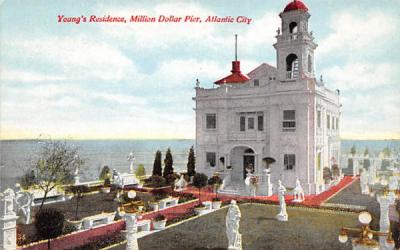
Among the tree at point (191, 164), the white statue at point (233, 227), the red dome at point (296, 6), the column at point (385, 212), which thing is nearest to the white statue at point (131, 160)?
the tree at point (191, 164)

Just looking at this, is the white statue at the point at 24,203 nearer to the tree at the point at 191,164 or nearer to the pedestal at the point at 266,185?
the tree at the point at 191,164

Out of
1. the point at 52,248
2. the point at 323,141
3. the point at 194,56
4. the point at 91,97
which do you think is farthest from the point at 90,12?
the point at 323,141

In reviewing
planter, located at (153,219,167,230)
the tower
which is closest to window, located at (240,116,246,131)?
the tower

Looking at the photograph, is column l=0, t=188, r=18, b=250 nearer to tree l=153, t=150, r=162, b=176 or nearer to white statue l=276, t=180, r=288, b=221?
tree l=153, t=150, r=162, b=176

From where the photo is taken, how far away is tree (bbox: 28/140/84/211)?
940cm

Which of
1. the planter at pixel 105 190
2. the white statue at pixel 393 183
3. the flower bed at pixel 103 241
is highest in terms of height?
the white statue at pixel 393 183

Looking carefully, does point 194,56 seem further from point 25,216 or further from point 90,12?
point 25,216

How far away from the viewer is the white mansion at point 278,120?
10.3 meters

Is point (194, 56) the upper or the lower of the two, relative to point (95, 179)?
upper

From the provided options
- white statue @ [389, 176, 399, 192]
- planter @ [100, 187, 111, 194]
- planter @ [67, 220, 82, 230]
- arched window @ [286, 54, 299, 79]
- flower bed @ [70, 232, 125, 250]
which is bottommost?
flower bed @ [70, 232, 125, 250]

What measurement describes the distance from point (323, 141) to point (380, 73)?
3.64m

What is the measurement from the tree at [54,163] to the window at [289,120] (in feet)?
22.2

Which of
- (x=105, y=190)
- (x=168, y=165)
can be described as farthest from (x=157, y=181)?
(x=105, y=190)

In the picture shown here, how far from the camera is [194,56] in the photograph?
8250 mm
